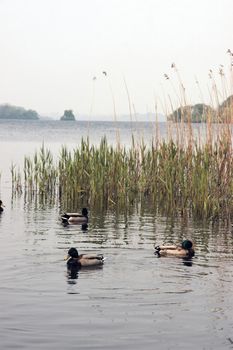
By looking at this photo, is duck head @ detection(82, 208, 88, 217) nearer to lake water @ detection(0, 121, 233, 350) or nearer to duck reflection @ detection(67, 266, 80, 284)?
lake water @ detection(0, 121, 233, 350)

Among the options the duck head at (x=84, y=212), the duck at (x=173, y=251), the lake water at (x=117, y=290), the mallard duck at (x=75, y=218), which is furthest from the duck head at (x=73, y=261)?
the duck head at (x=84, y=212)

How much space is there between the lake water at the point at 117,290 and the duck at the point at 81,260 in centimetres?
17

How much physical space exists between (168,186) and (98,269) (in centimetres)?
844

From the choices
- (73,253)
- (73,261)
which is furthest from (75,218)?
(73,261)

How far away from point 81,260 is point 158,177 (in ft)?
30.3

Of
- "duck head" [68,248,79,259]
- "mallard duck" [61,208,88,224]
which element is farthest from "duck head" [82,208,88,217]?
"duck head" [68,248,79,259]

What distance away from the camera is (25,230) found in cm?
2236

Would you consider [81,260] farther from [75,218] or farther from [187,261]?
[75,218]

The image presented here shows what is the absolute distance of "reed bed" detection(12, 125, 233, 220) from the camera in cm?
2295

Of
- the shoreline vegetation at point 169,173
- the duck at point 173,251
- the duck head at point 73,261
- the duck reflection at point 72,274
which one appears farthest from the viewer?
the shoreline vegetation at point 169,173

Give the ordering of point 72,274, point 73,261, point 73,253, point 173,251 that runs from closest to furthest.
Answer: point 72,274 < point 73,261 < point 73,253 < point 173,251

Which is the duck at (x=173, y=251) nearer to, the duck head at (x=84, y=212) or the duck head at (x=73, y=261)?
the duck head at (x=73, y=261)

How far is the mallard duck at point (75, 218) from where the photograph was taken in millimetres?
23016

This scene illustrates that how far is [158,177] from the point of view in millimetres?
25719
